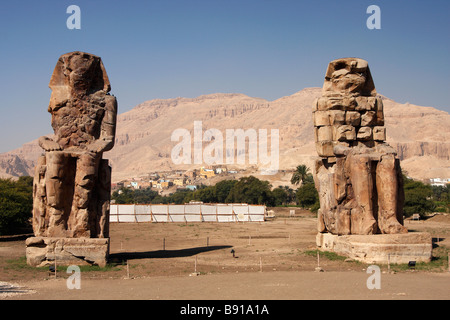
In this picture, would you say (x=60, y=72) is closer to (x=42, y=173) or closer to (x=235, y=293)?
(x=42, y=173)

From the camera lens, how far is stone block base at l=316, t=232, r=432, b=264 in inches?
510

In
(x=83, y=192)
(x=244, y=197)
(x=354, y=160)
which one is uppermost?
(x=354, y=160)

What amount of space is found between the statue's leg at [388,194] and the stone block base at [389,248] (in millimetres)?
451

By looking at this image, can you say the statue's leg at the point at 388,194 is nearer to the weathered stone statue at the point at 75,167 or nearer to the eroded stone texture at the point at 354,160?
the eroded stone texture at the point at 354,160

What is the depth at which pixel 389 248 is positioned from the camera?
1295cm

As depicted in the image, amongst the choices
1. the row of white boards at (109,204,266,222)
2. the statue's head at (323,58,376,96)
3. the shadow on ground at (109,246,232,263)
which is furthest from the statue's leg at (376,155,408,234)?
the row of white boards at (109,204,266,222)

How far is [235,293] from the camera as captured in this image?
30.7 ft

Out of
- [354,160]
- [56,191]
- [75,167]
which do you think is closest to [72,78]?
[75,167]

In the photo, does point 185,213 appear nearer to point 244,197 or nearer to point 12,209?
point 12,209

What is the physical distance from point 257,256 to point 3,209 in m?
12.3

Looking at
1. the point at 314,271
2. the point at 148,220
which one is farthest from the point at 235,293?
the point at 148,220

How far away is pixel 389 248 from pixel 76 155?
7742 millimetres
